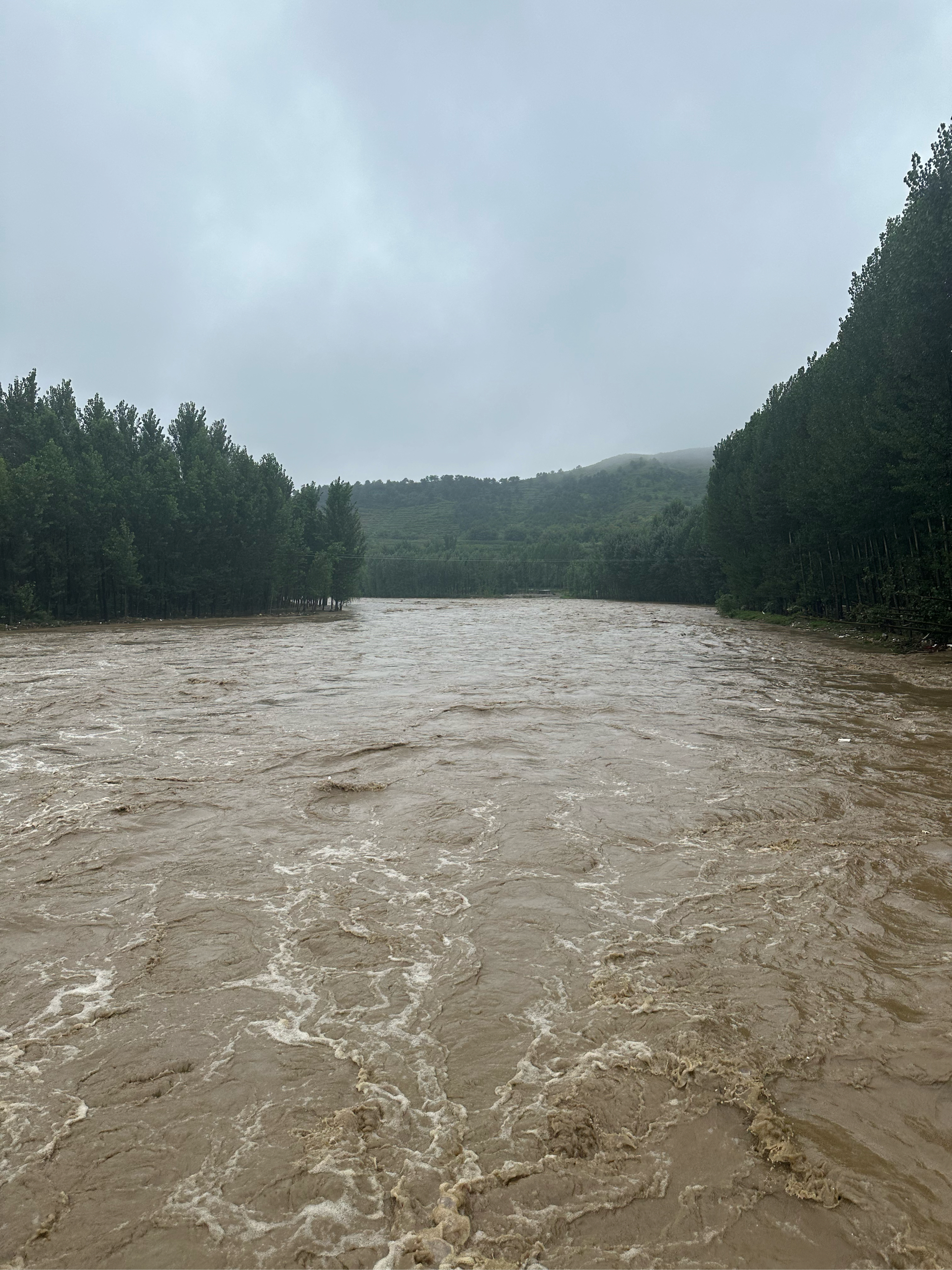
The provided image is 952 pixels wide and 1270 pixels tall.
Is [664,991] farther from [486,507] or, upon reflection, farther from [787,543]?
[486,507]

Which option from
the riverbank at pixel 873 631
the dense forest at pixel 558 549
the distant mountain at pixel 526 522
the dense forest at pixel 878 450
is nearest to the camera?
the dense forest at pixel 878 450

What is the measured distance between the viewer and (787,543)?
44.2 metres

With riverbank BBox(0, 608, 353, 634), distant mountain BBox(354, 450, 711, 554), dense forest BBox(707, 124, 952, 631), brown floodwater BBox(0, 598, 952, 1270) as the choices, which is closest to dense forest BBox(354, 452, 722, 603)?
distant mountain BBox(354, 450, 711, 554)

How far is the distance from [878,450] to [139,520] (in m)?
48.1

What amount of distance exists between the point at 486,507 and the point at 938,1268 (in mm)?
199090

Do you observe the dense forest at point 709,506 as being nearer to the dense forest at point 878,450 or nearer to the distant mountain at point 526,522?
the dense forest at point 878,450

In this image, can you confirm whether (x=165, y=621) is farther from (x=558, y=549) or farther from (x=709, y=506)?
(x=558, y=549)

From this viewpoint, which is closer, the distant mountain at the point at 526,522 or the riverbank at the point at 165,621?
the riverbank at the point at 165,621

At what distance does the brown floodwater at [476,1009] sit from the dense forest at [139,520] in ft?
137

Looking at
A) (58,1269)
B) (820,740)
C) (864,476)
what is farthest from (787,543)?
(58,1269)

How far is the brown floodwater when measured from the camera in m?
2.87

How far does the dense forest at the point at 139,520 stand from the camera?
150 feet

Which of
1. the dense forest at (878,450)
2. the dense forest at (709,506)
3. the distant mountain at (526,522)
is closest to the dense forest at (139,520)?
the dense forest at (709,506)

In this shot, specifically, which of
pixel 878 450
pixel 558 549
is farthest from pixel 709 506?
pixel 558 549
